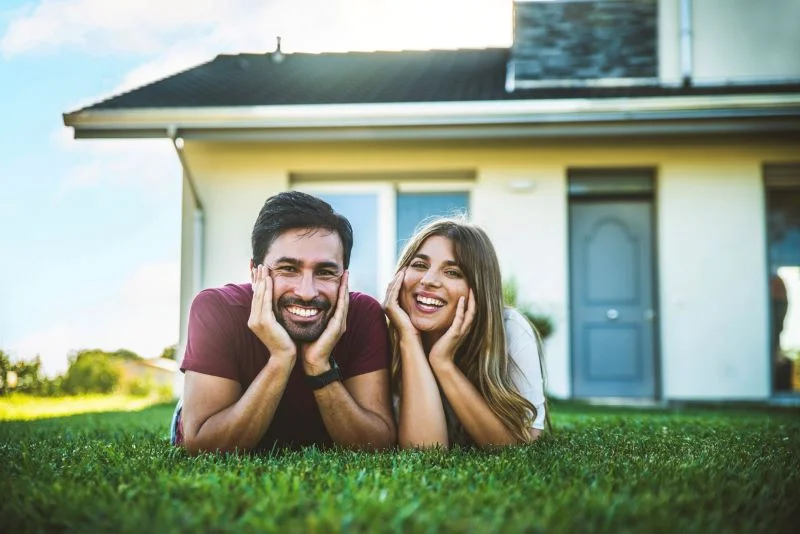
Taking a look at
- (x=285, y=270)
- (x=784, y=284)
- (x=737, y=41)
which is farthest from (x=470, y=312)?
(x=737, y=41)

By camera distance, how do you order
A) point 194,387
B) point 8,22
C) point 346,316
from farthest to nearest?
point 8,22 → point 346,316 → point 194,387

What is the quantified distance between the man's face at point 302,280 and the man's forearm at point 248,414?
0.21m

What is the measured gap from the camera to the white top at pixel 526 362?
12.6ft

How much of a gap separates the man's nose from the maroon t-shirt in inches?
12.1

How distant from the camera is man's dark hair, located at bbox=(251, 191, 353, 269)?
3.38 m

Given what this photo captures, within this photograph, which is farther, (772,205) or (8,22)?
(772,205)

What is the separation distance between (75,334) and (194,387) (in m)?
6.96

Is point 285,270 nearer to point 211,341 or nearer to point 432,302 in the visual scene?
point 211,341

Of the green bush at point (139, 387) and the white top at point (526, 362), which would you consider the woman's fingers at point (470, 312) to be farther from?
the green bush at point (139, 387)

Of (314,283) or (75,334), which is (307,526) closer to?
(314,283)

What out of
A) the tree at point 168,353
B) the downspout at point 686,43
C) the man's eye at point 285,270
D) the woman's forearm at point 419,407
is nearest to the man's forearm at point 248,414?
the man's eye at point 285,270

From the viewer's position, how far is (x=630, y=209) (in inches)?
374

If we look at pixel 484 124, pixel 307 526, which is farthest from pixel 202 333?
pixel 484 124

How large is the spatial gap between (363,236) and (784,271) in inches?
202
